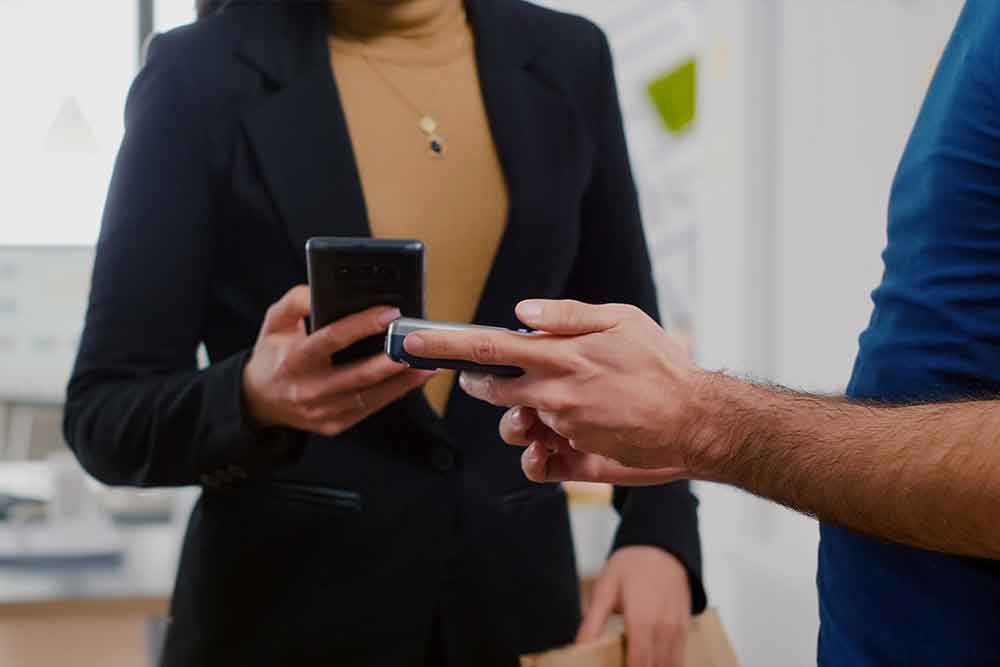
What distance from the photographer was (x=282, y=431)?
1064mm

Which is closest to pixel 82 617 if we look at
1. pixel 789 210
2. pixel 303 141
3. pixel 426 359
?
pixel 303 141

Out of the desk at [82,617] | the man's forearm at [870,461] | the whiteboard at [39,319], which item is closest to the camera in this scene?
the man's forearm at [870,461]

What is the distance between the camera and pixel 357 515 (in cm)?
112

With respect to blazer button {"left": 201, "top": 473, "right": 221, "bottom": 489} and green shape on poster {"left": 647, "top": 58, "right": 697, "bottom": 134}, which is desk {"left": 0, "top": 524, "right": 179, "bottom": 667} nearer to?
blazer button {"left": 201, "top": 473, "right": 221, "bottom": 489}

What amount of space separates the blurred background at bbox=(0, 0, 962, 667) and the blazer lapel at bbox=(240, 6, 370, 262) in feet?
3.81

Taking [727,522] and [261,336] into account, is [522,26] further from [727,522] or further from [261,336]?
[727,522]

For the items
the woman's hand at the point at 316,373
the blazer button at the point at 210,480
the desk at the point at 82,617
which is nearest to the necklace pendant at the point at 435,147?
the woman's hand at the point at 316,373

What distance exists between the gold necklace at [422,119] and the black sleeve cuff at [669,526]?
0.39 m

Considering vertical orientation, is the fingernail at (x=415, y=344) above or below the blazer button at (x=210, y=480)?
above

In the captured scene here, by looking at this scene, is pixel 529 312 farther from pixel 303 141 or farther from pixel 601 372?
pixel 303 141

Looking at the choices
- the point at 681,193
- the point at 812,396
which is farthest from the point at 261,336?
the point at 681,193

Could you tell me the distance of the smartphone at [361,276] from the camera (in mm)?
919

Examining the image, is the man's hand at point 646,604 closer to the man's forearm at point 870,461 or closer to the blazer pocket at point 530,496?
the blazer pocket at point 530,496

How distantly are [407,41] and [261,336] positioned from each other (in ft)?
1.20
